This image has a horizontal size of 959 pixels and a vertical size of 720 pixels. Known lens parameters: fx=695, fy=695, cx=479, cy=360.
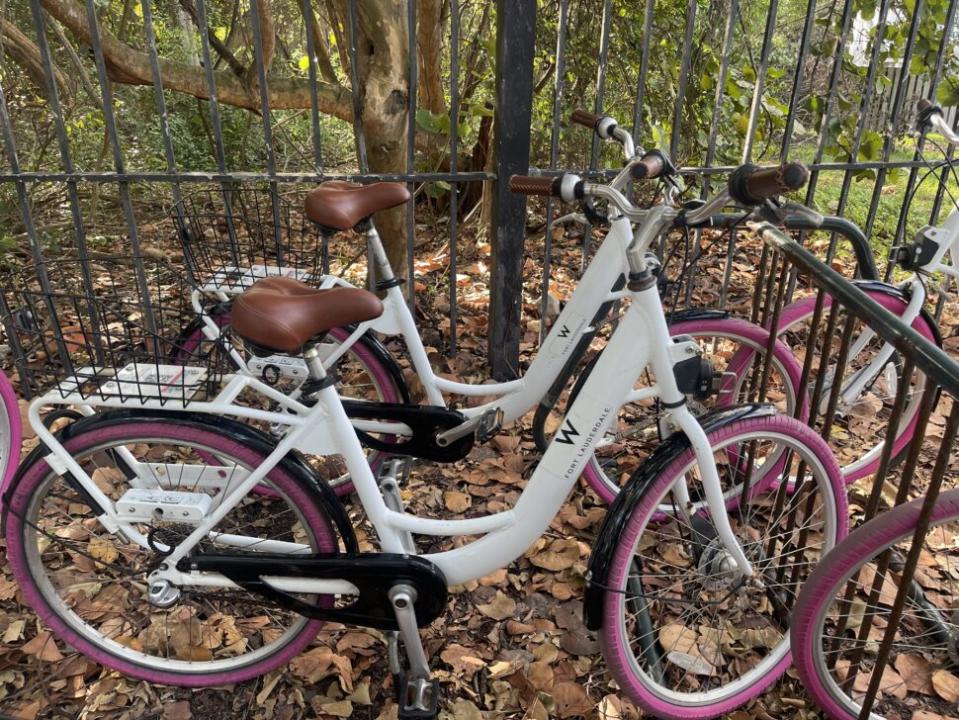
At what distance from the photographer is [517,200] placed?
3162mm

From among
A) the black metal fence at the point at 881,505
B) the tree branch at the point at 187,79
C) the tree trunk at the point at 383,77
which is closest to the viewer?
the black metal fence at the point at 881,505

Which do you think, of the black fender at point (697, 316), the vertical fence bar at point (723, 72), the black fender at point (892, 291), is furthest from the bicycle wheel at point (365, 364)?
the vertical fence bar at point (723, 72)

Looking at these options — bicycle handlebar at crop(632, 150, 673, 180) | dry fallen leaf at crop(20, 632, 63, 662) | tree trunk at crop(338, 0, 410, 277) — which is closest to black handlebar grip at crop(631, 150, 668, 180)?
bicycle handlebar at crop(632, 150, 673, 180)

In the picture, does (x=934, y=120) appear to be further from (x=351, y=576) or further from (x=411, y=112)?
(x=351, y=576)

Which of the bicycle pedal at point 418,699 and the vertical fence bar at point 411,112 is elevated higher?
the vertical fence bar at point 411,112

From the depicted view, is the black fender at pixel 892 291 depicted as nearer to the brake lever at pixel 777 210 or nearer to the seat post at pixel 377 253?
the brake lever at pixel 777 210

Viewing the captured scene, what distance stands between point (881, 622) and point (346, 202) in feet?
7.29

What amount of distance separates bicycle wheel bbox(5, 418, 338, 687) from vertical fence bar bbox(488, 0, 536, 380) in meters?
1.44

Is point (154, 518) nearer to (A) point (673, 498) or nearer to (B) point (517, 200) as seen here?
(A) point (673, 498)

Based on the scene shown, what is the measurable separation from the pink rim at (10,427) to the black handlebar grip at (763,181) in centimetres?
263

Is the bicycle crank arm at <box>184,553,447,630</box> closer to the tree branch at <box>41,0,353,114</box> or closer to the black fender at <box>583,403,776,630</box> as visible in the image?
the black fender at <box>583,403,776,630</box>

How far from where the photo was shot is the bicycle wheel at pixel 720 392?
246cm

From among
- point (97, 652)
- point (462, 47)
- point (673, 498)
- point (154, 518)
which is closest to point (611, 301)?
point (673, 498)

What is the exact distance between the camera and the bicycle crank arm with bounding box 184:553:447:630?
6.24ft
